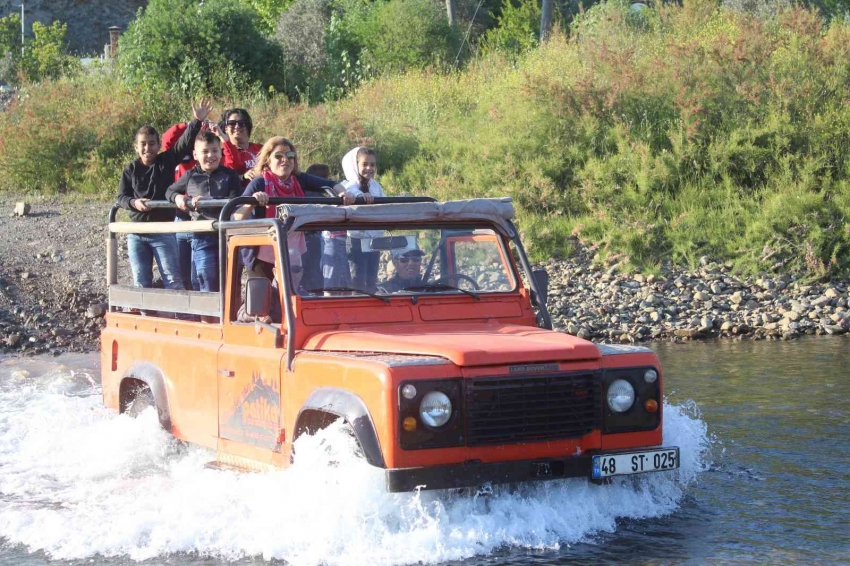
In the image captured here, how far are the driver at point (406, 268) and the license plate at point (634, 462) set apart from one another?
175cm

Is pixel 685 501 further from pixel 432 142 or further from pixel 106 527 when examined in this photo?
pixel 432 142

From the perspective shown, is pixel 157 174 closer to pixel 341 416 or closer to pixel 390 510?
pixel 341 416

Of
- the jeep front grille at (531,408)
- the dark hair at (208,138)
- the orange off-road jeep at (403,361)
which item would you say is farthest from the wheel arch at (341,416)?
the dark hair at (208,138)

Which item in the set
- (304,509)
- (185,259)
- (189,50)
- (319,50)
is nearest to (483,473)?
(304,509)

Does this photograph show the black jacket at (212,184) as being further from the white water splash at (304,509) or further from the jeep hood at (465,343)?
the jeep hood at (465,343)

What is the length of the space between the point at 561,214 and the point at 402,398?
43.9ft

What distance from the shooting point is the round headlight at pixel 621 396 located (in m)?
6.26

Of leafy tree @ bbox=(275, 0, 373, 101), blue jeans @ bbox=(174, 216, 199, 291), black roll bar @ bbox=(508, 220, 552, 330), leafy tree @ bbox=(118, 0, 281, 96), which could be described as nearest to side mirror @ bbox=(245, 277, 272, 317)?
black roll bar @ bbox=(508, 220, 552, 330)

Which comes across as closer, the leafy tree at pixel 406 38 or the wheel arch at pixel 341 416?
the wheel arch at pixel 341 416

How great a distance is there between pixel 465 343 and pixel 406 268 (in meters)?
1.18

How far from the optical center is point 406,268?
720 cm

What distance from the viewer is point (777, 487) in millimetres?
7625

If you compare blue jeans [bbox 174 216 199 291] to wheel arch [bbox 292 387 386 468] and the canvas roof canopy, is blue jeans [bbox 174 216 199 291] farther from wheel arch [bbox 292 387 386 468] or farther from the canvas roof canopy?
wheel arch [bbox 292 387 386 468]

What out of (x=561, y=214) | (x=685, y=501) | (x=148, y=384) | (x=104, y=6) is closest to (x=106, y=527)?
(x=148, y=384)
